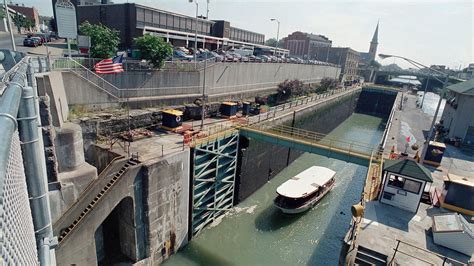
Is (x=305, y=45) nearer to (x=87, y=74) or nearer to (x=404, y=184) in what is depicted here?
(x=87, y=74)

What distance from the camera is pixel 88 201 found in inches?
643

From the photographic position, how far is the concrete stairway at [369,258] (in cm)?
1346

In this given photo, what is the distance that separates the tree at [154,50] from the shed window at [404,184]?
2321 centimetres

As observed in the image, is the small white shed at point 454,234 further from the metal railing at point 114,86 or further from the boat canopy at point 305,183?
the metal railing at point 114,86

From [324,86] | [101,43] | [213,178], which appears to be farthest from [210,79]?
[324,86]

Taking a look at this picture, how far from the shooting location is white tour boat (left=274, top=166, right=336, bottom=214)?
2578 cm

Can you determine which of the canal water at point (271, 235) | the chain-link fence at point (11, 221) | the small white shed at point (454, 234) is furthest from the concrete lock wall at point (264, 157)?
the chain-link fence at point (11, 221)

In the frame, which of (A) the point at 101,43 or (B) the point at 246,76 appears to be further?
(B) the point at 246,76

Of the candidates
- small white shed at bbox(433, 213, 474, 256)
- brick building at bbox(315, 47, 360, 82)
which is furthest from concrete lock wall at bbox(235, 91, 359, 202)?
brick building at bbox(315, 47, 360, 82)

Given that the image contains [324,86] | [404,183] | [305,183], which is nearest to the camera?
[404,183]

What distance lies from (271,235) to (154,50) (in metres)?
20.7

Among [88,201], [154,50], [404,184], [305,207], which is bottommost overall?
[305,207]

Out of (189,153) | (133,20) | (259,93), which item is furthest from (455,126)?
(133,20)

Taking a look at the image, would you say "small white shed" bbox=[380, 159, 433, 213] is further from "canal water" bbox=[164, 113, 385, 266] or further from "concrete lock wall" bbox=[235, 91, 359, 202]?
"concrete lock wall" bbox=[235, 91, 359, 202]
